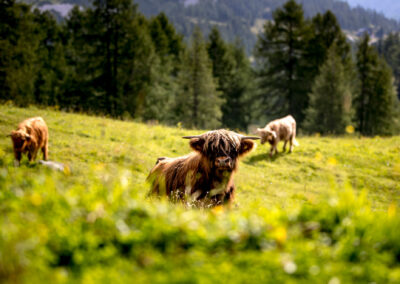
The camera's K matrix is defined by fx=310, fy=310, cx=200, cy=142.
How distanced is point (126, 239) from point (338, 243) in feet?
5.40

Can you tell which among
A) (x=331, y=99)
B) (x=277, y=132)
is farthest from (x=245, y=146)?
(x=331, y=99)

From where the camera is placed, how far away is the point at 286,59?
40.7m

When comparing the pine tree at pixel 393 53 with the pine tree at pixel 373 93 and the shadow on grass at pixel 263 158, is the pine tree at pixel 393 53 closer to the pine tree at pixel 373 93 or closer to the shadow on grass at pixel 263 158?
the pine tree at pixel 373 93

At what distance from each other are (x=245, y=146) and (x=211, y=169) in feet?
3.07

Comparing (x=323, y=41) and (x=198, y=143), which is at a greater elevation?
(x=323, y=41)

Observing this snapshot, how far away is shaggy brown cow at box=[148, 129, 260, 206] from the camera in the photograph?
5.55 metres

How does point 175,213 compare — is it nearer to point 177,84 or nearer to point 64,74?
point 177,84

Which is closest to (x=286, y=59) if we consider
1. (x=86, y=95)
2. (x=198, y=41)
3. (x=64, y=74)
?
(x=198, y=41)

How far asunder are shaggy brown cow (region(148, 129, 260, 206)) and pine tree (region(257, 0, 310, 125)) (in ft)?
120

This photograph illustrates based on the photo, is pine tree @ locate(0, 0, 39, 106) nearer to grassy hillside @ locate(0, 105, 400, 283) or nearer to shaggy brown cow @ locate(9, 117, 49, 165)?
shaggy brown cow @ locate(9, 117, 49, 165)

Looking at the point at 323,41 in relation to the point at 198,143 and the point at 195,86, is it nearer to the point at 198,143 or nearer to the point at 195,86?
the point at 195,86

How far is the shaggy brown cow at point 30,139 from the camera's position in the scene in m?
8.88

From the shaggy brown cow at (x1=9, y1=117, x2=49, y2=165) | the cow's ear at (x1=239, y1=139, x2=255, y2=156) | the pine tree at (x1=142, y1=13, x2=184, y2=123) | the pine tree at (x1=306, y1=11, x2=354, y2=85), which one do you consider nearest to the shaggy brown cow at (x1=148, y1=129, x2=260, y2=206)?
the cow's ear at (x1=239, y1=139, x2=255, y2=156)

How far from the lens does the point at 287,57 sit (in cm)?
4056
